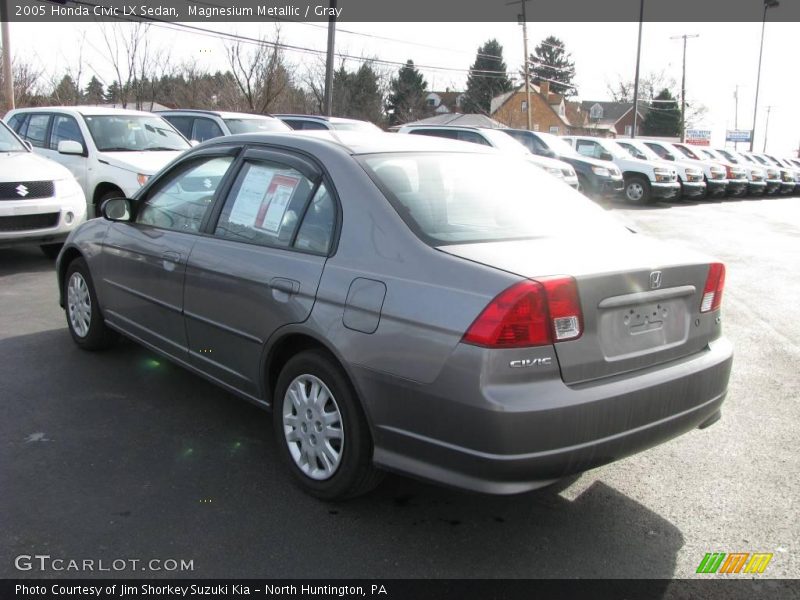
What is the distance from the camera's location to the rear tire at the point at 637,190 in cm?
2095

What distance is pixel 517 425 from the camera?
2643 mm

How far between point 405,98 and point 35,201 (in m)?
59.1

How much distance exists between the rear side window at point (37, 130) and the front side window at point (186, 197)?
23.4ft

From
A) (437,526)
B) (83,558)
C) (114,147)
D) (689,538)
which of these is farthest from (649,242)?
(114,147)

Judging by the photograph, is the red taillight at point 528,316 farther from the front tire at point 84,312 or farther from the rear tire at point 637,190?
the rear tire at point 637,190

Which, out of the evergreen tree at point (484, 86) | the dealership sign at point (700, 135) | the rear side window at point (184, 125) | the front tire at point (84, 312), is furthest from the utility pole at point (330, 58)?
the dealership sign at point (700, 135)

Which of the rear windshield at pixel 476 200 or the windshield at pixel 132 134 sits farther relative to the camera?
the windshield at pixel 132 134

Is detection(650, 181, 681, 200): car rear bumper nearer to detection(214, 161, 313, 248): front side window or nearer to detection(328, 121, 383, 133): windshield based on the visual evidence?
detection(328, 121, 383, 133): windshield

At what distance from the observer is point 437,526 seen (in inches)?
126

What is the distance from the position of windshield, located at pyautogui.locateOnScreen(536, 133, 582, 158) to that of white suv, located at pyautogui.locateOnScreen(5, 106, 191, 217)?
34.7 feet

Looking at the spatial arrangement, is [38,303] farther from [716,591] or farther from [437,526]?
[716,591]

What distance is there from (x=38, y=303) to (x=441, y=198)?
498 cm

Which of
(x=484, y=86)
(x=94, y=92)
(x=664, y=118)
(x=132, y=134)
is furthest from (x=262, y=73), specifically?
(x=664, y=118)

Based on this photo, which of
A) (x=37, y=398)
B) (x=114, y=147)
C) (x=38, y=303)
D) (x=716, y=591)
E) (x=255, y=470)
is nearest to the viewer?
(x=716, y=591)
